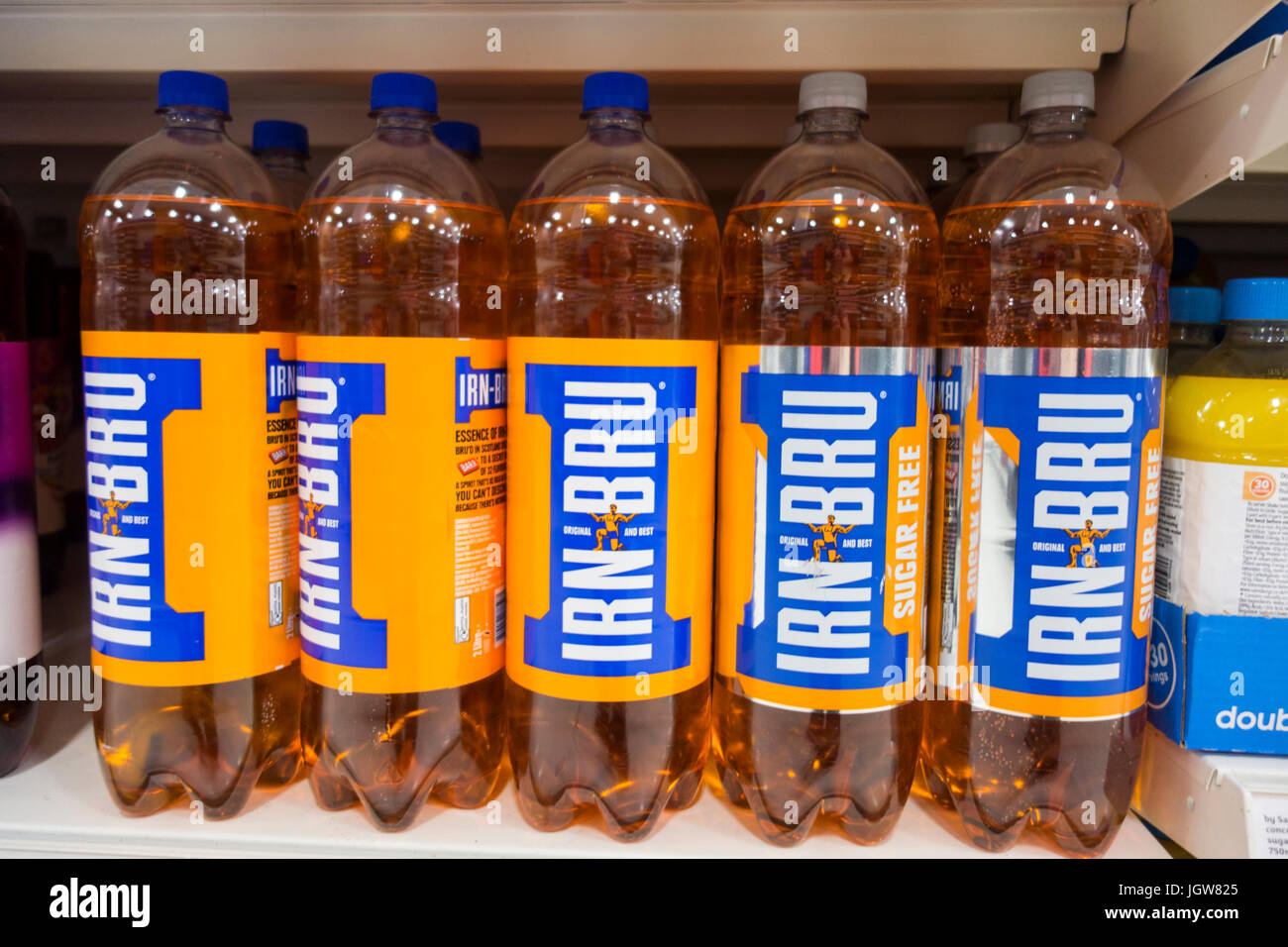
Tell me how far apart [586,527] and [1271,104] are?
77cm

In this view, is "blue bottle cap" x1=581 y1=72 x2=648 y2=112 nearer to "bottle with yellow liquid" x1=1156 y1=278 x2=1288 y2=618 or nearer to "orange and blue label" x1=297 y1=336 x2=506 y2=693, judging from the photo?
"orange and blue label" x1=297 y1=336 x2=506 y2=693

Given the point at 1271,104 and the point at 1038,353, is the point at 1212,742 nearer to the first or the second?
the point at 1038,353

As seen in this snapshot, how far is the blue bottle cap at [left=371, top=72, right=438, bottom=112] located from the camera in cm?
89

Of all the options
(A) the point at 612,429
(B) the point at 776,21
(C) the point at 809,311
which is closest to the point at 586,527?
(A) the point at 612,429

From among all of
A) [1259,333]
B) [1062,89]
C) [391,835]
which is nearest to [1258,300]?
[1259,333]

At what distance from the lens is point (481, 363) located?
0.89 metres

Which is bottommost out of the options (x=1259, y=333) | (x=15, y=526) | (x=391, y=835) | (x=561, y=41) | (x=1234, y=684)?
(x=391, y=835)

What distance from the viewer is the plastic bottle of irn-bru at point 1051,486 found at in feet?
2.75

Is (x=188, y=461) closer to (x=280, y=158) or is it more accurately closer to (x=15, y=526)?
(x=15, y=526)

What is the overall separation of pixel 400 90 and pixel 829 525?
633 millimetres

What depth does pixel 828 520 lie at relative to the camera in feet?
2.78

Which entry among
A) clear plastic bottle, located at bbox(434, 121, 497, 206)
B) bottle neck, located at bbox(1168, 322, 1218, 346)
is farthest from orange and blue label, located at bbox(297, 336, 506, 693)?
bottle neck, located at bbox(1168, 322, 1218, 346)

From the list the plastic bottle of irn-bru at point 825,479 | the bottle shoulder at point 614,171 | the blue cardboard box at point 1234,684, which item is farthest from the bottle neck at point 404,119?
the blue cardboard box at point 1234,684

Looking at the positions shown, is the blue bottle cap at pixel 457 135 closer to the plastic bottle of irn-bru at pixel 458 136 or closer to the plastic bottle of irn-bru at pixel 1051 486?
the plastic bottle of irn-bru at pixel 458 136
